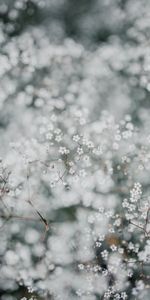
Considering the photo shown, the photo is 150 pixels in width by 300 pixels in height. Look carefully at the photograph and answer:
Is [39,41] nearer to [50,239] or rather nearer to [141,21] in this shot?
[141,21]

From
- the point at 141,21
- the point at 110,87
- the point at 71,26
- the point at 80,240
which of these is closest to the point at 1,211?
the point at 80,240

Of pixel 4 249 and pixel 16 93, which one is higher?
pixel 16 93

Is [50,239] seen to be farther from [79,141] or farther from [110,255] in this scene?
[79,141]

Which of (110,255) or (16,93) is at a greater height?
(16,93)

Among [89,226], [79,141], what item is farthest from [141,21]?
[89,226]

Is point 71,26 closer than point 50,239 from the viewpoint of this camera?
No

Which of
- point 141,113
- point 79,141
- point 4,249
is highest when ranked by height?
point 141,113

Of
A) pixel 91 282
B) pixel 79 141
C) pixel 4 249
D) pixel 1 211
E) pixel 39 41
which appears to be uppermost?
pixel 39 41

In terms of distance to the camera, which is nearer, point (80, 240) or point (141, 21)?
point (80, 240)
